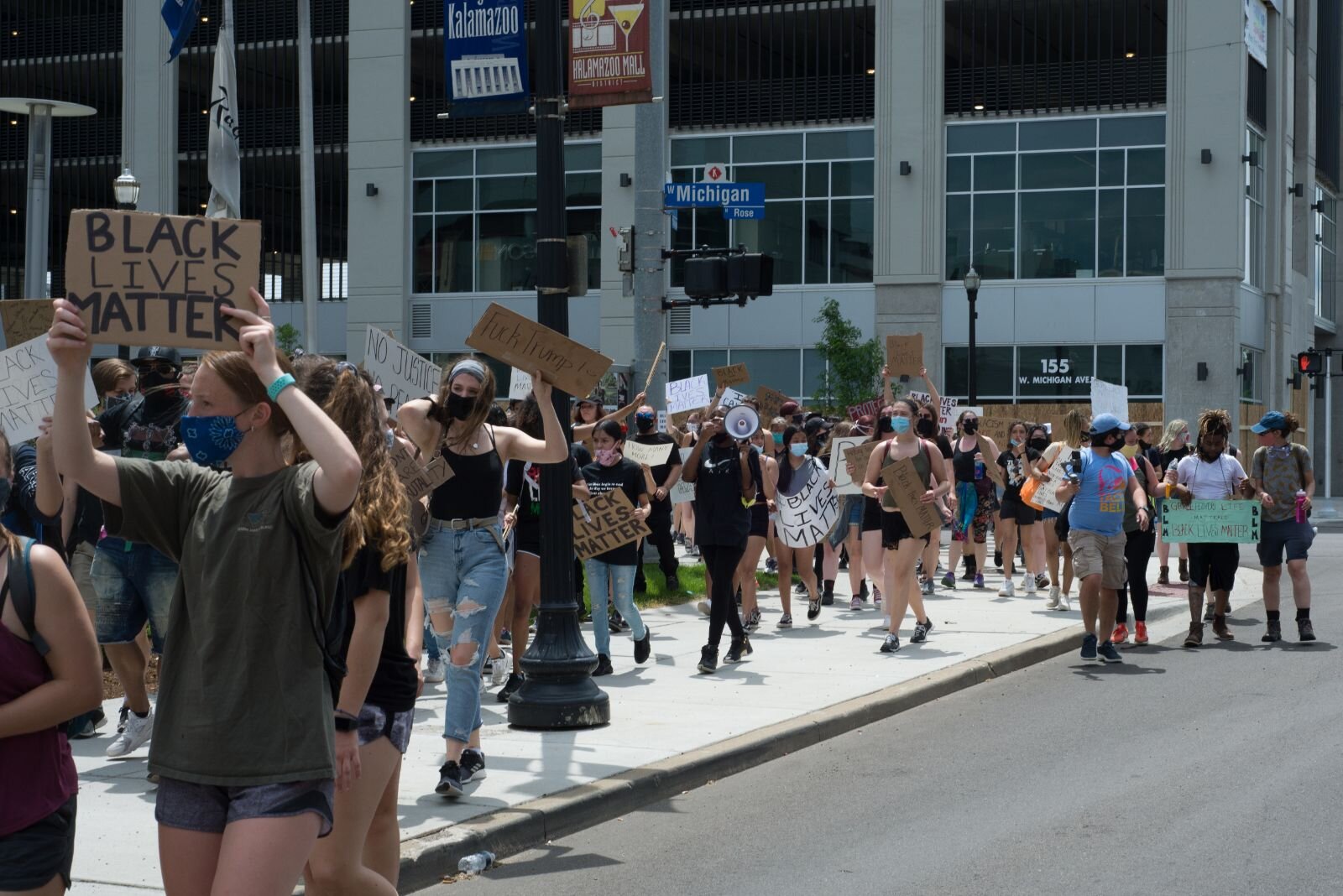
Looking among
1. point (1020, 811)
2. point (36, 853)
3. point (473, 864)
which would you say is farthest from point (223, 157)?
point (36, 853)

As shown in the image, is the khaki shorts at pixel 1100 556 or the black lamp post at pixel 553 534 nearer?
the black lamp post at pixel 553 534

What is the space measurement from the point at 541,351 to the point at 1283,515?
834 cm

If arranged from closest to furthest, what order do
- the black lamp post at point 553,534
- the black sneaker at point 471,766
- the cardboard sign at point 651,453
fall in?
the black sneaker at point 471,766
the black lamp post at point 553,534
the cardboard sign at point 651,453

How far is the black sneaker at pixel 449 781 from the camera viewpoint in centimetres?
735

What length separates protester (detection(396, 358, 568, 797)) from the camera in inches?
293

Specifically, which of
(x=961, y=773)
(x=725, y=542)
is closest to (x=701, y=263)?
(x=725, y=542)

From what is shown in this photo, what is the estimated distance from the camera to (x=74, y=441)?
12.5 feet

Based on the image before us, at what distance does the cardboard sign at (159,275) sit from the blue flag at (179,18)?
56.3ft

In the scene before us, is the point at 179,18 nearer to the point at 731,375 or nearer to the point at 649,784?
the point at 731,375

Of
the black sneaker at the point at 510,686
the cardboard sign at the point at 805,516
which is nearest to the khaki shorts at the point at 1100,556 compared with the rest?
the cardboard sign at the point at 805,516

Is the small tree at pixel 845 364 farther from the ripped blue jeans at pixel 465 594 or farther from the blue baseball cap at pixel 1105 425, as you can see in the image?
the ripped blue jeans at pixel 465 594

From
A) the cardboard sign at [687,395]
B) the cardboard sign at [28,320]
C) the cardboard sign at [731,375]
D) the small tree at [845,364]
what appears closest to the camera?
the cardboard sign at [28,320]

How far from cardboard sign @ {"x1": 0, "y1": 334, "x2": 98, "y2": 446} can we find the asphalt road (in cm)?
331

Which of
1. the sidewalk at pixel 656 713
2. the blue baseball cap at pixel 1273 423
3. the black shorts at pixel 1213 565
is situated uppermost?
the blue baseball cap at pixel 1273 423
